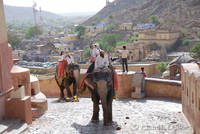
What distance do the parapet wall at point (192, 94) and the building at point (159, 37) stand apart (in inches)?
2308

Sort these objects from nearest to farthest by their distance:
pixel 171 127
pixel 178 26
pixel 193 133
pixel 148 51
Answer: pixel 193 133
pixel 171 127
pixel 148 51
pixel 178 26

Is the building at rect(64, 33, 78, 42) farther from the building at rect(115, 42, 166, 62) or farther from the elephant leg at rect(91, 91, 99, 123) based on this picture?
the elephant leg at rect(91, 91, 99, 123)

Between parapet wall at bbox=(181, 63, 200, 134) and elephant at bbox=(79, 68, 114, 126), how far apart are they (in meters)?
1.86

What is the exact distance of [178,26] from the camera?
276ft

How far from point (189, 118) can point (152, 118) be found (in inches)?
41.4

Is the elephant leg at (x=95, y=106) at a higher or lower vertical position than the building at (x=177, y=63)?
lower

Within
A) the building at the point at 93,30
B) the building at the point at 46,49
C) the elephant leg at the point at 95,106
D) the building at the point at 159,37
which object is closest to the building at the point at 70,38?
the building at the point at 93,30

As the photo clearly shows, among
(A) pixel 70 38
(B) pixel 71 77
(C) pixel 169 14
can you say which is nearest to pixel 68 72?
(B) pixel 71 77

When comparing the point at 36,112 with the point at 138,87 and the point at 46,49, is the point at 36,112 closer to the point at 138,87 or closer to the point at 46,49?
the point at 138,87

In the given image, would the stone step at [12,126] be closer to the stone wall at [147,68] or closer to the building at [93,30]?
the stone wall at [147,68]

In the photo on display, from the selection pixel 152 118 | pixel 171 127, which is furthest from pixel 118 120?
pixel 171 127

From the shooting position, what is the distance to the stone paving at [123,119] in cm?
751

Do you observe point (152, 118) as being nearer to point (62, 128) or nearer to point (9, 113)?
point (62, 128)

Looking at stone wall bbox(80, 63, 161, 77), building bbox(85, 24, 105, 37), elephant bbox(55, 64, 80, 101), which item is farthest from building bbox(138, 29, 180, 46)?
elephant bbox(55, 64, 80, 101)
